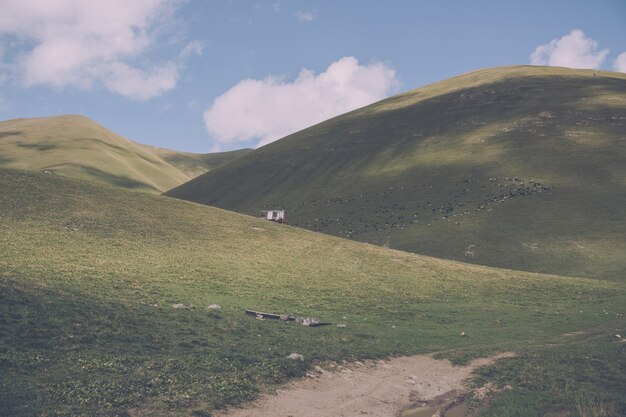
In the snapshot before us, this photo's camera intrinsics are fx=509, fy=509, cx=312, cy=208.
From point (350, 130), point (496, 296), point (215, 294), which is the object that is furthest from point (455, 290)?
point (350, 130)

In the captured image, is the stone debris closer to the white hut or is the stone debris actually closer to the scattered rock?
the scattered rock

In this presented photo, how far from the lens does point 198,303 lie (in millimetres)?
31547

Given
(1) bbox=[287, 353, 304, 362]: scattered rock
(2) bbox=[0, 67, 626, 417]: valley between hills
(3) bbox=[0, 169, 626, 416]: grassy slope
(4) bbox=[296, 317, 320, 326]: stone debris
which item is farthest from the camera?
(4) bbox=[296, 317, 320, 326]: stone debris

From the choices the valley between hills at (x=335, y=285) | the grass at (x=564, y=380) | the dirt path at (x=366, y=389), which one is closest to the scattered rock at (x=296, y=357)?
the valley between hills at (x=335, y=285)

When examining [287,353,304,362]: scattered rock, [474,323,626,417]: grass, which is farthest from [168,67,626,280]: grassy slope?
[287,353,304,362]: scattered rock

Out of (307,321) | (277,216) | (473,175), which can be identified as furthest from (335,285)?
(473,175)

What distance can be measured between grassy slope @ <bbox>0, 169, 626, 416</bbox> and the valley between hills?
141mm

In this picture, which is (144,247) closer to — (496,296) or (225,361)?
(225,361)

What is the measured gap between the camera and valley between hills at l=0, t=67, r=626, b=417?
61.7ft

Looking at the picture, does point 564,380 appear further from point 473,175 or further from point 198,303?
point 473,175

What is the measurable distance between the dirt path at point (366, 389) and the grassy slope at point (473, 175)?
45.6 metres

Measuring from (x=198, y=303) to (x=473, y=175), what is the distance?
264ft

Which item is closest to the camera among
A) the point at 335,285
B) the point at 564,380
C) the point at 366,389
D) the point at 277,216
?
the point at 366,389

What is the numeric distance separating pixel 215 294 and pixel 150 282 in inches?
174
